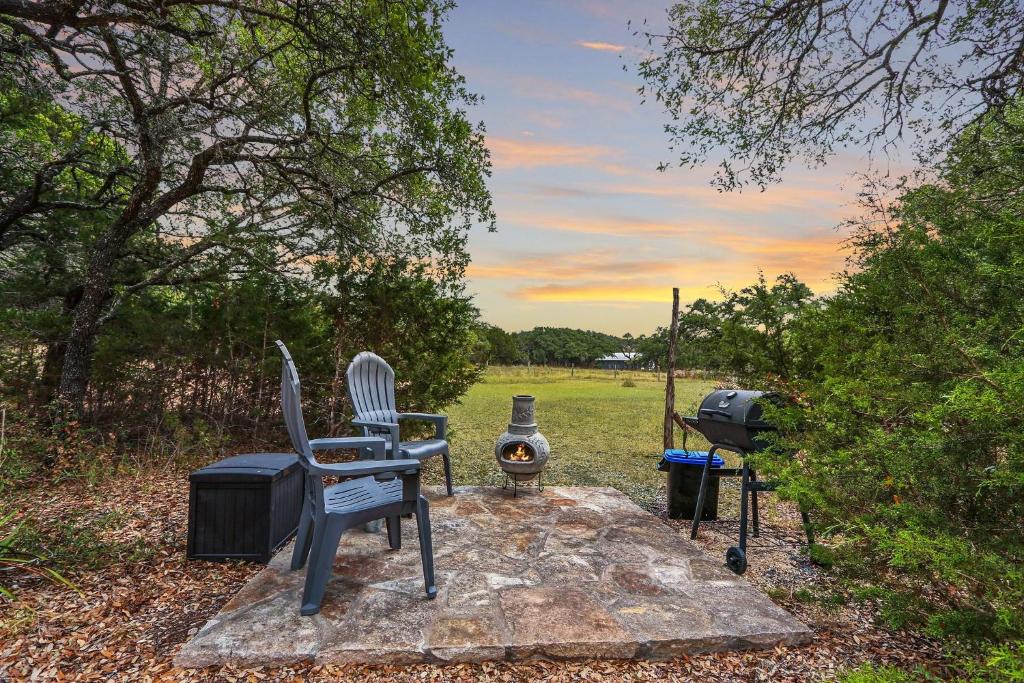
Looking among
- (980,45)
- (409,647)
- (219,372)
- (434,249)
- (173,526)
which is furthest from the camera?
(434,249)

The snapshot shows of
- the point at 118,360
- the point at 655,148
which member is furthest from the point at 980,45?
the point at 118,360

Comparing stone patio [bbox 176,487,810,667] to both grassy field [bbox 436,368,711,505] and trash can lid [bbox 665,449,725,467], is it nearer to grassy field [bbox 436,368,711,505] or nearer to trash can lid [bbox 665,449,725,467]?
trash can lid [bbox 665,449,725,467]

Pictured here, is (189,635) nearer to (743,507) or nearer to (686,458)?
(743,507)

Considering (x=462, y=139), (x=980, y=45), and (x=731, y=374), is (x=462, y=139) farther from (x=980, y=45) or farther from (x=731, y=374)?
(x=980, y=45)

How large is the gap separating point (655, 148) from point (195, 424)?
6.33m

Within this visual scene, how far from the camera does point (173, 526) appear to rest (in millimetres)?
3387

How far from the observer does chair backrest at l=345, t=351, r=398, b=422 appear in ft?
12.0

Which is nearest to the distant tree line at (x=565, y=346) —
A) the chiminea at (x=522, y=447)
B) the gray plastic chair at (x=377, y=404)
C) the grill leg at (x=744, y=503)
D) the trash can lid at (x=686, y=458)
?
the chiminea at (x=522, y=447)

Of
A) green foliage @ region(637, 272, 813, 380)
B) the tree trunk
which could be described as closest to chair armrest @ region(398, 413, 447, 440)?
green foliage @ region(637, 272, 813, 380)

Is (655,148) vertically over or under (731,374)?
over

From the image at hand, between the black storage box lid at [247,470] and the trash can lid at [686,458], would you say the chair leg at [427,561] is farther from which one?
the trash can lid at [686,458]

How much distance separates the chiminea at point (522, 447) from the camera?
14.6ft

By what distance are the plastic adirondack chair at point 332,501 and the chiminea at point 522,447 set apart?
5.57 feet

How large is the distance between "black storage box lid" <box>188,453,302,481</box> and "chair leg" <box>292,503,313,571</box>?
355 millimetres
